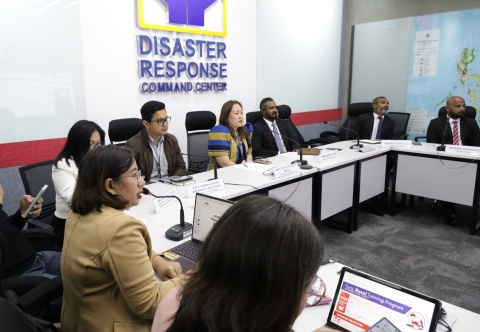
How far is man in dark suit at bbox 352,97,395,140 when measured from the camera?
185 inches

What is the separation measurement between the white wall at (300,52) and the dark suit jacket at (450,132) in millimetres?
1936

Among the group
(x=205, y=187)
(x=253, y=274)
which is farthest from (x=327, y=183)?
(x=253, y=274)

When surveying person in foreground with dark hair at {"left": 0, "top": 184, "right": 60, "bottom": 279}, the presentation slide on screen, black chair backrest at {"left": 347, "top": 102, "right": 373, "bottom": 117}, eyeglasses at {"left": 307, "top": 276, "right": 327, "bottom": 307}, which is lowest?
person in foreground with dark hair at {"left": 0, "top": 184, "right": 60, "bottom": 279}

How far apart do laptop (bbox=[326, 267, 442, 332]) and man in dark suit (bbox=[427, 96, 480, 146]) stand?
350 cm

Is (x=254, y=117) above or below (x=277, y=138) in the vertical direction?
above

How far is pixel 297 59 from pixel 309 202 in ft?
9.82

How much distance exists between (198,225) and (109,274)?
0.57 metres


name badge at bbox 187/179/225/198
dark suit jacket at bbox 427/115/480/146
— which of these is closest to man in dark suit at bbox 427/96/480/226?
dark suit jacket at bbox 427/115/480/146

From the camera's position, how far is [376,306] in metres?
1.10

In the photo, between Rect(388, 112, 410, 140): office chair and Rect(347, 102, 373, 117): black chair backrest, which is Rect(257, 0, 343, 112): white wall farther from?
Rect(388, 112, 410, 140): office chair

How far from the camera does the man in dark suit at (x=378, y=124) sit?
470cm

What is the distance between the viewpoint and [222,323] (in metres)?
0.64

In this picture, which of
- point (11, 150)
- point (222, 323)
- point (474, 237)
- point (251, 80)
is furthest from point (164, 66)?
point (222, 323)

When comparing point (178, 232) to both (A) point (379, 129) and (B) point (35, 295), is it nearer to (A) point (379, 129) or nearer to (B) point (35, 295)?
(B) point (35, 295)
